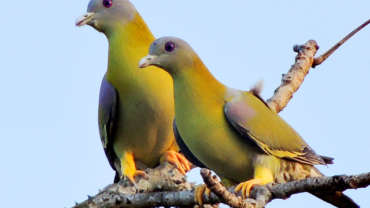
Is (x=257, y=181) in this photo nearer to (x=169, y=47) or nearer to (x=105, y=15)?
(x=169, y=47)

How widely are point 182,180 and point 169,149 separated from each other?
104cm

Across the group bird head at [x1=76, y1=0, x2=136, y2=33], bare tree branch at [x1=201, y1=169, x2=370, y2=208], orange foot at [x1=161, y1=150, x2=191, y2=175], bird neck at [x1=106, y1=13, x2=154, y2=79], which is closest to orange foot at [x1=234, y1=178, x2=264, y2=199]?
bare tree branch at [x1=201, y1=169, x2=370, y2=208]

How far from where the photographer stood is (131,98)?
715cm

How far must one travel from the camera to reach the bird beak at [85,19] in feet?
23.5

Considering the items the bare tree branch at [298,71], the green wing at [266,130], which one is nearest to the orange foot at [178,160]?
the bare tree branch at [298,71]

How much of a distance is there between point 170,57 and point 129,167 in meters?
1.60

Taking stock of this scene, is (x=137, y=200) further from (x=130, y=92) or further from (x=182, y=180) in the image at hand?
(x=130, y=92)

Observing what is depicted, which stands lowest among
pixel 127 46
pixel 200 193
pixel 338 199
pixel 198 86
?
pixel 338 199

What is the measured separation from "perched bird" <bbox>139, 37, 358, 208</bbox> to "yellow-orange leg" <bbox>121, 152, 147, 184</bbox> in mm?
824

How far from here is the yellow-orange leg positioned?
6979 millimetres

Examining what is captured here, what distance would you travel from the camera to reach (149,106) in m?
7.05

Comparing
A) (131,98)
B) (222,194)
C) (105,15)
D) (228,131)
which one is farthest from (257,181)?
(105,15)

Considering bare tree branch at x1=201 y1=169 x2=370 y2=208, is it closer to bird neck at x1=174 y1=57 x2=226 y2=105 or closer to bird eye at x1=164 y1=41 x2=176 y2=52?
bird neck at x1=174 y1=57 x2=226 y2=105

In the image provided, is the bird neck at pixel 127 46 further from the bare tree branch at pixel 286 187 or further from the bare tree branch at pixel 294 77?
the bare tree branch at pixel 286 187
